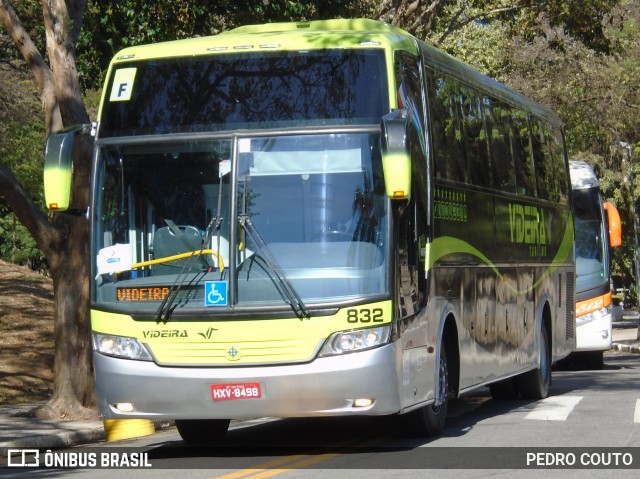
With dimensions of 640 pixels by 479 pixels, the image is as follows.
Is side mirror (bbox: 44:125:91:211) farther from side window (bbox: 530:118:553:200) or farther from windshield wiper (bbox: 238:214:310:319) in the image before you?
side window (bbox: 530:118:553:200)

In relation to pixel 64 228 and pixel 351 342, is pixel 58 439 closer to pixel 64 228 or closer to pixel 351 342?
pixel 64 228

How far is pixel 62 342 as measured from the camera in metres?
15.6

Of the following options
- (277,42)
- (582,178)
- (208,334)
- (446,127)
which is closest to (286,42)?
(277,42)

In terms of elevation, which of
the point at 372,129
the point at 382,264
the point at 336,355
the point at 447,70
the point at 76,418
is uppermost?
the point at 447,70

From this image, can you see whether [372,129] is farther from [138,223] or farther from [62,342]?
[62,342]

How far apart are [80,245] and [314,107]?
538cm

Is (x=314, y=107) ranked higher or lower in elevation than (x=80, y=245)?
higher

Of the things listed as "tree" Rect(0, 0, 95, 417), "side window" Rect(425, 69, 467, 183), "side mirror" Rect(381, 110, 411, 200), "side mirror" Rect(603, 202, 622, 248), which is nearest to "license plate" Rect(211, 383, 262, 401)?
"side mirror" Rect(381, 110, 411, 200)

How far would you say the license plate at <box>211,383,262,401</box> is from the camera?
35.0ft

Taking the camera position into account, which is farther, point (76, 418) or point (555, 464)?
point (76, 418)

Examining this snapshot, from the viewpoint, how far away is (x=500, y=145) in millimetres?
15664

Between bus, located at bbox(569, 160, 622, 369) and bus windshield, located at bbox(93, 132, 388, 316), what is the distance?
45.0ft

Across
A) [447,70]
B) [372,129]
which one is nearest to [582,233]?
[447,70]

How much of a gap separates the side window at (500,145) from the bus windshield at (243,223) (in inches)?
179
